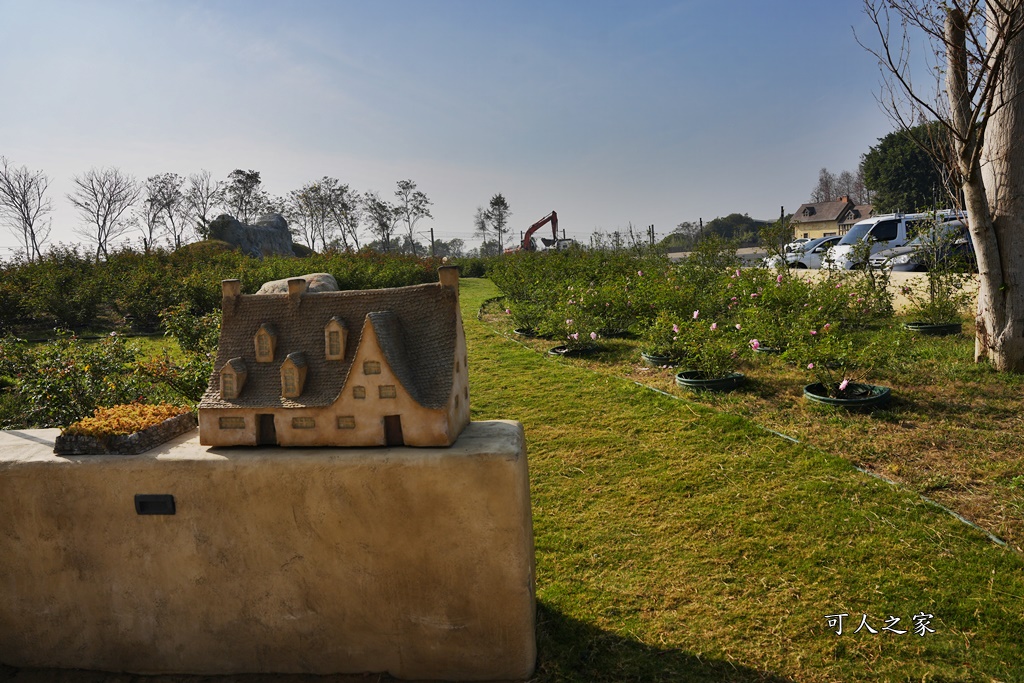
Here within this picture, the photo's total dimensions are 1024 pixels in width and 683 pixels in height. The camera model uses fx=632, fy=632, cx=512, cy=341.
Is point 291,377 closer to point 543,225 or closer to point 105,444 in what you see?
point 105,444

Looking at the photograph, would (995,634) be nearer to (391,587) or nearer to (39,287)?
(391,587)

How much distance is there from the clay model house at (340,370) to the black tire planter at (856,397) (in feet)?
12.8

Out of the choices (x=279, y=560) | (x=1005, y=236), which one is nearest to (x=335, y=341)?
(x=279, y=560)

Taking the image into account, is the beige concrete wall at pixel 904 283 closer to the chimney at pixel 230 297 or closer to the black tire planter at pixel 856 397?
the black tire planter at pixel 856 397

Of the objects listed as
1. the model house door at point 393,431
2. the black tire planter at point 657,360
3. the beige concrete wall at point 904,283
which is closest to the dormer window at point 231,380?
the model house door at point 393,431

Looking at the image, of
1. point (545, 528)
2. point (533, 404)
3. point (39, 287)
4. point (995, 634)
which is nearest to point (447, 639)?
point (545, 528)

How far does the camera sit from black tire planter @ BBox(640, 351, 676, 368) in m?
7.47

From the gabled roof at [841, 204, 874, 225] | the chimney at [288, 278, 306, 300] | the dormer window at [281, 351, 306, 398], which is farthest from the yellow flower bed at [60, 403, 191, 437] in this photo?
the gabled roof at [841, 204, 874, 225]

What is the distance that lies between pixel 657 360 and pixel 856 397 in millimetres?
2408

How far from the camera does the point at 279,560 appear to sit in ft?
8.96

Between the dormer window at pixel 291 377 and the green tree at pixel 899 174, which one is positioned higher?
the green tree at pixel 899 174

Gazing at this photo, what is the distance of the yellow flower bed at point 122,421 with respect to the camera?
283cm

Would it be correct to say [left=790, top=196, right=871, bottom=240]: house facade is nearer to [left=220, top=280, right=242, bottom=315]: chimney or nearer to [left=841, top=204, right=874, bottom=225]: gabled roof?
[left=841, top=204, right=874, bottom=225]: gabled roof

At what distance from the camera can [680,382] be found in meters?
6.57
